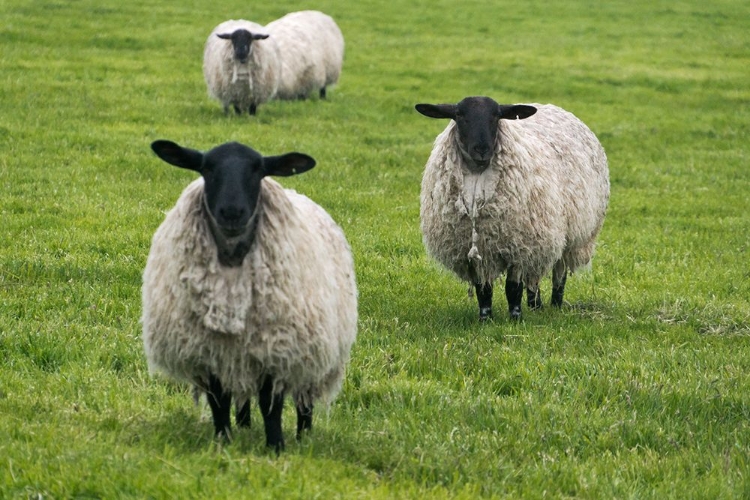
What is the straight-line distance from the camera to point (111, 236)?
980 centimetres

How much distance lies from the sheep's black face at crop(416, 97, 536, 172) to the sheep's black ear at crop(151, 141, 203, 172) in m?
3.28

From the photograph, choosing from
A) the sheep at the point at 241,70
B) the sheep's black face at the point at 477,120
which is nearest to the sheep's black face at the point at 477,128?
the sheep's black face at the point at 477,120

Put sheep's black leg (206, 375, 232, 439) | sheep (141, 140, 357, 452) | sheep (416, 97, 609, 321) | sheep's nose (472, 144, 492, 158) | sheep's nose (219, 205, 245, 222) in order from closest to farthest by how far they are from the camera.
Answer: sheep's nose (219, 205, 245, 222), sheep (141, 140, 357, 452), sheep's black leg (206, 375, 232, 439), sheep's nose (472, 144, 492, 158), sheep (416, 97, 609, 321)

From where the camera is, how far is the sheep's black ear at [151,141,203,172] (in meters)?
5.12

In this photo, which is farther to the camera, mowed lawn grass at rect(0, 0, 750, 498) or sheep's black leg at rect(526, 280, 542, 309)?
sheep's black leg at rect(526, 280, 542, 309)

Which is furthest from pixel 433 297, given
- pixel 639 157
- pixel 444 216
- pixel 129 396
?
pixel 639 157

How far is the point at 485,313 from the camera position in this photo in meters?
8.39

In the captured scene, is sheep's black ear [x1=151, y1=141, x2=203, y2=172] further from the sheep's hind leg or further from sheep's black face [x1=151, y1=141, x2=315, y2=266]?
the sheep's hind leg

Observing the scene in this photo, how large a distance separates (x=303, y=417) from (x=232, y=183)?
137 centimetres

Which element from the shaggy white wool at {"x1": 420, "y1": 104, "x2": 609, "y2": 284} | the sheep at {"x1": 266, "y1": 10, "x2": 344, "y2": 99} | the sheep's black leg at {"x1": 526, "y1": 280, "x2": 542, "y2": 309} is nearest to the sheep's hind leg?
the sheep's black leg at {"x1": 526, "y1": 280, "x2": 542, "y2": 309}

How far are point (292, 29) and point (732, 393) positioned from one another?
1721cm

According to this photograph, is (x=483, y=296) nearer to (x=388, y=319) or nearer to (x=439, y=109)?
(x=388, y=319)

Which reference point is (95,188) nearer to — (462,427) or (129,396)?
(129,396)

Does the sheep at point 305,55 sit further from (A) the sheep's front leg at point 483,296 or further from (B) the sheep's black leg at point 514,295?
(B) the sheep's black leg at point 514,295
